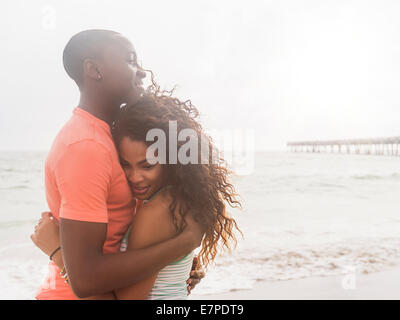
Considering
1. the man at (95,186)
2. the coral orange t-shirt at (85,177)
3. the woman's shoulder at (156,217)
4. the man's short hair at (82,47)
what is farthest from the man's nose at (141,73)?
the woman's shoulder at (156,217)

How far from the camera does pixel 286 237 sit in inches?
344

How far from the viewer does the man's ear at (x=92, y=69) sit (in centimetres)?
158

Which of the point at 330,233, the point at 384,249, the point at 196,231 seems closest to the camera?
the point at 196,231

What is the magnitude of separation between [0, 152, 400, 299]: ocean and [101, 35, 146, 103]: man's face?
4.03m

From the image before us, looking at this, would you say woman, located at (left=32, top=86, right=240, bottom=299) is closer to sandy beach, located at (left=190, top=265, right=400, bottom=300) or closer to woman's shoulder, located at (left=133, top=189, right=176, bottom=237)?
woman's shoulder, located at (left=133, top=189, right=176, bottom=237)

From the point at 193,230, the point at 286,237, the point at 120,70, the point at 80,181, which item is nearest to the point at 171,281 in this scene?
the point at 193,230

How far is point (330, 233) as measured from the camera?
925cm

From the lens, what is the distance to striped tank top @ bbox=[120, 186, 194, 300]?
5.36 feet

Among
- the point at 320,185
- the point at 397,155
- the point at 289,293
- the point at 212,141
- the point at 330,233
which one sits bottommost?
the point at 289,293

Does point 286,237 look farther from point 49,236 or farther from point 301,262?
point 49,236

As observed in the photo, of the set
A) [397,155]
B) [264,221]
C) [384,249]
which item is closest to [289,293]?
[384,249]

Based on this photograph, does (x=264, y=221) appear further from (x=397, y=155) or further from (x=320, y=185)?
(x=397, y=155)

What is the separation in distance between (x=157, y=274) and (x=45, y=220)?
1.69 feet

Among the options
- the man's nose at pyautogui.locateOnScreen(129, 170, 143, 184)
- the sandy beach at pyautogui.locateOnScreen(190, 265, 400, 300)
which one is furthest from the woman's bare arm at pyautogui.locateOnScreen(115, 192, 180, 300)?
the sandy beach at pyautogui.locateOnScreen(190, 265, 400, 300)
